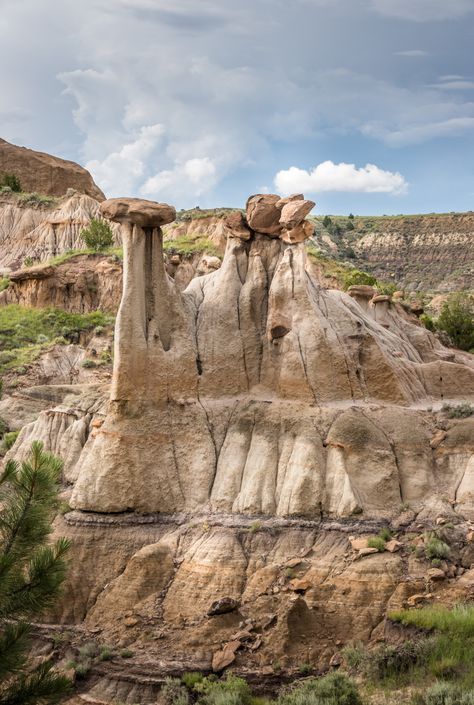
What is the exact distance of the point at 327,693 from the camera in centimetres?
A: 1376

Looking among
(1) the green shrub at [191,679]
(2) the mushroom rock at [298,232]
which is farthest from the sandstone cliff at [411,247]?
(1) the green shrub at [191,679]

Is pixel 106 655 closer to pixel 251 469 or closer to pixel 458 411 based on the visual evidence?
pixel 251 469

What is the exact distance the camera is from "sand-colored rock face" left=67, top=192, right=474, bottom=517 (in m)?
19.3

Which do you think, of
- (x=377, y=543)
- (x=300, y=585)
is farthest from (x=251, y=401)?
(x=300, y=585)

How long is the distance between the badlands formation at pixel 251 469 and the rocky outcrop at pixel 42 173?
69872mm

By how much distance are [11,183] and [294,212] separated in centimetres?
6954

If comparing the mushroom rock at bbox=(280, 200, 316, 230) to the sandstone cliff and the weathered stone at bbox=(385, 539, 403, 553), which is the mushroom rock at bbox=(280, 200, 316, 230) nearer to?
the weathered stone at bbox=(385, 539, 403, 553)

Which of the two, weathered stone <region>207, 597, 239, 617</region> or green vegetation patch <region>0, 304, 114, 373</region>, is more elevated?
green vegetation patch <region>0, 304, 114, 373</region>

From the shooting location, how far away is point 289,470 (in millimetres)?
19531

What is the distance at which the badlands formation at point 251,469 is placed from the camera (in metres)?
16.7

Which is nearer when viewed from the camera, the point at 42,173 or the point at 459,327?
the point at 459,327

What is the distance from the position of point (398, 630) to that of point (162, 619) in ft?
18.0

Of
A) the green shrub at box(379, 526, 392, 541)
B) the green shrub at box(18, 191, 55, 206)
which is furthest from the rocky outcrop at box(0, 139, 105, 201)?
the green shrub at box(379, 526, 392, 541)

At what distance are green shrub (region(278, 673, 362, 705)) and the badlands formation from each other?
1.55 metres
